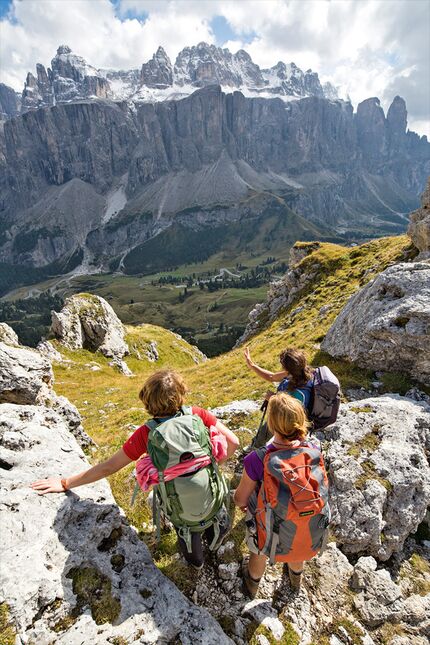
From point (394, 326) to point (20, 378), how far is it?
17.2 metres

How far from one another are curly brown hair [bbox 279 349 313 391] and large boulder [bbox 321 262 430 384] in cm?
886

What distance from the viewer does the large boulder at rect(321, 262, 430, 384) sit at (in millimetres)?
15477

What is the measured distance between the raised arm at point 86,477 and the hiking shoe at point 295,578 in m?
4.44

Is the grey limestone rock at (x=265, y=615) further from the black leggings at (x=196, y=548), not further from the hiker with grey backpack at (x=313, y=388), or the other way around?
the hiker with grey backpack at (x=313, y=388)

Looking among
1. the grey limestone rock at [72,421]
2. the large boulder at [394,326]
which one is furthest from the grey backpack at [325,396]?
the grey limestone rock at [72,421]

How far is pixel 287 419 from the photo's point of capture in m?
6.27

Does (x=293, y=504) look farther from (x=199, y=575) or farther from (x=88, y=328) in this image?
(x=88, y=328)

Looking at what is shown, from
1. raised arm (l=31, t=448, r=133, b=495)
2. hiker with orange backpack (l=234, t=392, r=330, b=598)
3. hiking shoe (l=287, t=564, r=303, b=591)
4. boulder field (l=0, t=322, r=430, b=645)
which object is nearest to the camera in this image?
boulder field (l=0, t=322, r=430, b=645)

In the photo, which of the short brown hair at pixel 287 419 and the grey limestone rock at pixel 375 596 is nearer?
the short brown hair at pixel 287 419

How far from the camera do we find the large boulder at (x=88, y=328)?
57438 millimetres

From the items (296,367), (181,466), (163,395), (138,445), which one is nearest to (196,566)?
(181,466)

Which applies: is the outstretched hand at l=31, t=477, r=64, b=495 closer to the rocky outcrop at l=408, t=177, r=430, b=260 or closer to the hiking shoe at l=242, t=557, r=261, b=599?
the hiking shoe at l=242, t=557, r=261, b=599

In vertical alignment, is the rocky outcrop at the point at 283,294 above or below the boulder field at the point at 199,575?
above

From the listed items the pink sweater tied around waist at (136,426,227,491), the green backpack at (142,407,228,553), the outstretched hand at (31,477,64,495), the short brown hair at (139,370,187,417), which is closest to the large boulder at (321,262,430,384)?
the pink sweater tied around waist at (136,426,227,491)
